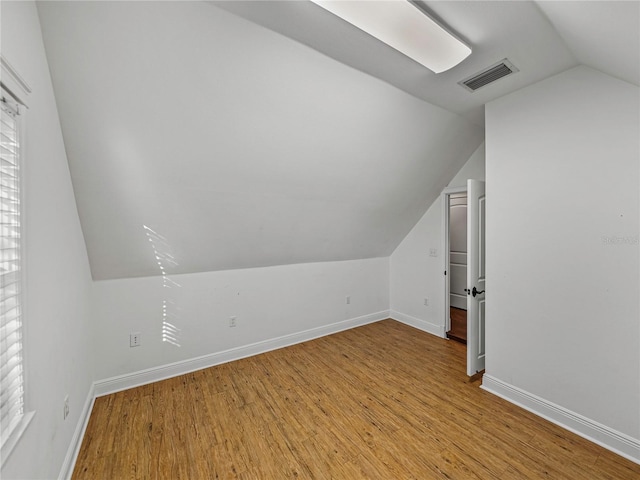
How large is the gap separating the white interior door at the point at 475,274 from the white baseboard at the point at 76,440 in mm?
3177

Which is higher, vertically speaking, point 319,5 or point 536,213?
point 319,5

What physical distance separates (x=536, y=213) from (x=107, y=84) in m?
3.15

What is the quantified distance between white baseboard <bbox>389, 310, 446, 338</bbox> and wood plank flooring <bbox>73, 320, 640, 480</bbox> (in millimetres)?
858

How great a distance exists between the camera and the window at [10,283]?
1.03 m

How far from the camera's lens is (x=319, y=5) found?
1.38 metres

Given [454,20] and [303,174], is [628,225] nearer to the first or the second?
[454,20]

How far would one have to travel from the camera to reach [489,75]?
210 cm

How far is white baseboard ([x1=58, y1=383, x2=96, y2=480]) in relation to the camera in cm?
162

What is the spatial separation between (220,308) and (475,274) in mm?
2735

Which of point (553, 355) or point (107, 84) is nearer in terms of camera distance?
point (107, 84)

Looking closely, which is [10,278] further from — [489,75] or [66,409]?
[489,75]

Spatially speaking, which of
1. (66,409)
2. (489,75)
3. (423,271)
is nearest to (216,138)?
(66,409)

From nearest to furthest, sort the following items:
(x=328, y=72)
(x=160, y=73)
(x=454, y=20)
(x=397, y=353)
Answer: (x=454, y=20) < (x=160, y=73) < (x=328, y=72) < (x=397, y=353)

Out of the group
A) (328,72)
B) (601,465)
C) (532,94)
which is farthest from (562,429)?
(328,72)
